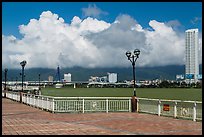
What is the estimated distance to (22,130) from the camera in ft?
37.4

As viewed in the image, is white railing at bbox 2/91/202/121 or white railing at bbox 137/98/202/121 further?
white railing at bbox 2/91/202/121

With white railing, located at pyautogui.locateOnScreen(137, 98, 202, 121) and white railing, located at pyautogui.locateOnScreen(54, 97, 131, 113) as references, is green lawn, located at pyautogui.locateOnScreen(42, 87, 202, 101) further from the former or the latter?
white railing, located at pyautogui.locateOnScreen(137, 98, 202, 121)

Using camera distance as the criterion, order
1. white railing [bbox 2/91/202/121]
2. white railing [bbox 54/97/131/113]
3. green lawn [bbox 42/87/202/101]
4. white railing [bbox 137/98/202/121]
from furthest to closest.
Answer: green lawn [bbox 42/87/202/101], white railing [bbox 54/97/131/113], white railing [bbox 2/91/202/121], white railing [bbox 137/98/202/121]


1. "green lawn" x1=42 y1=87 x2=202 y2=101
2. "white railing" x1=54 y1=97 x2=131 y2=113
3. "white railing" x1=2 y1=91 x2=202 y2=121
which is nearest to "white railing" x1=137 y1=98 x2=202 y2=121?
"white railing" x1=2 y1=91 x2=202 y2=121

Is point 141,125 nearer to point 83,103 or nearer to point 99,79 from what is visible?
point 83,103

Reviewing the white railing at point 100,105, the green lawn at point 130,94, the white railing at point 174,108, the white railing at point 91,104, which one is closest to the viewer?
the white railing at point 174,108

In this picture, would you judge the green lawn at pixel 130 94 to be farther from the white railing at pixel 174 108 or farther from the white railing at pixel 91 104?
the white railing at pixel 174 108

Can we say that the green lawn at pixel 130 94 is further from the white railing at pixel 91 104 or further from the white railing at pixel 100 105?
the white railing at pixel 91 104

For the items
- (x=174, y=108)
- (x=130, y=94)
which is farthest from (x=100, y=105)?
(x=130, y=94)

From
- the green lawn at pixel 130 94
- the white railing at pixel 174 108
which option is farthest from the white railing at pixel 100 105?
the green lawn at pixel 130 94

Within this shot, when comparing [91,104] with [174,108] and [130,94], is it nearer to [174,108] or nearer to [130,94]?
[174,108]

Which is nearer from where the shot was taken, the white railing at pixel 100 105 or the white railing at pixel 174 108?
the white railing at pixel 174 108

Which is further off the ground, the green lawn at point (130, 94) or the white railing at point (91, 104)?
the white railing at point (91, 104)

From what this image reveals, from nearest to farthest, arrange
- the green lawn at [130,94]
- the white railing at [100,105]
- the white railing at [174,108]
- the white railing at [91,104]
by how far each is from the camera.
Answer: the white railing at [174,108]
the white railing at [100,105]
the white railing at [91,104]
the green lawn at [130,94]
